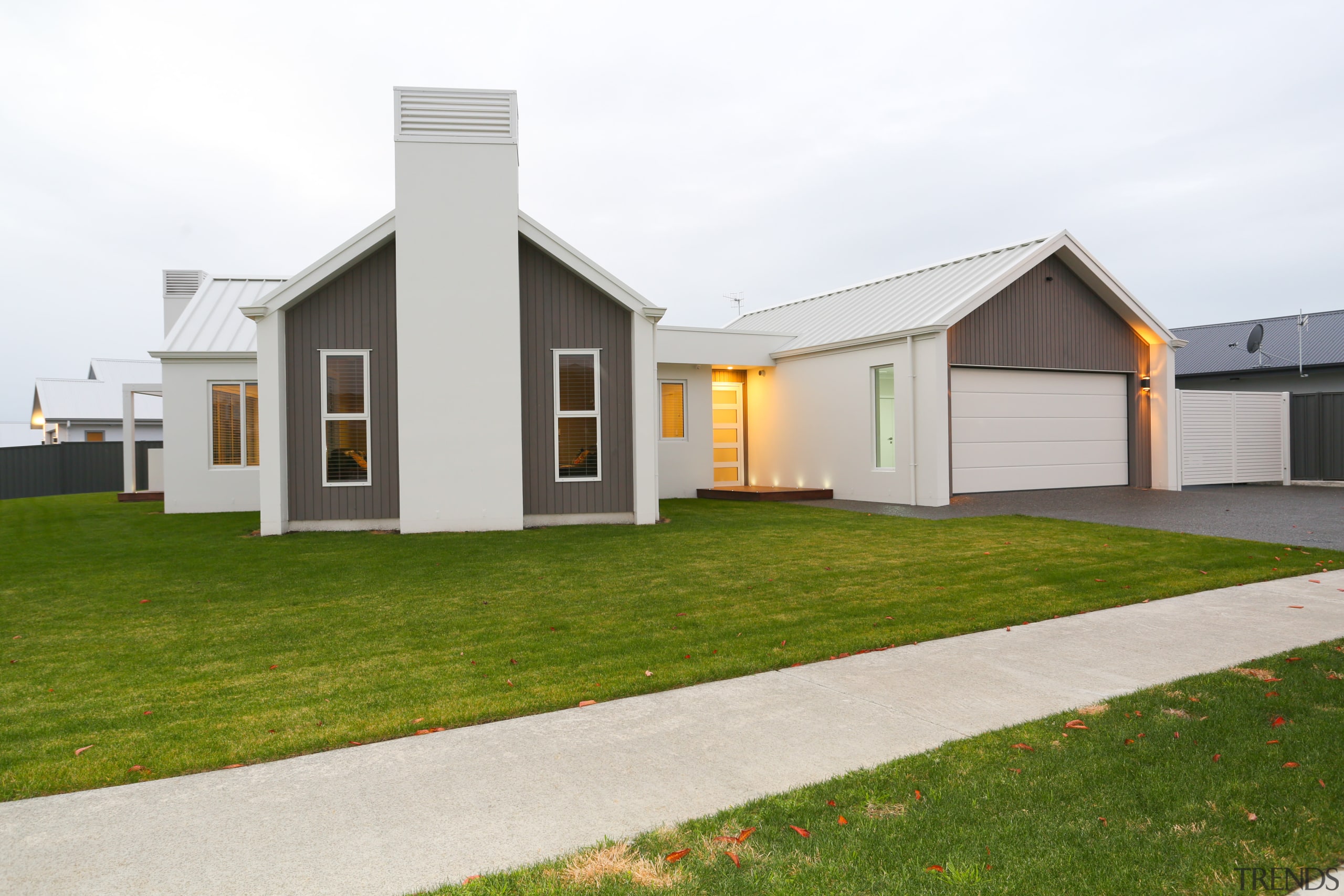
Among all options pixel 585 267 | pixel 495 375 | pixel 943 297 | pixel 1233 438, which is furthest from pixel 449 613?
pixel 1233 438

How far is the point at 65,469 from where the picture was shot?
25.1m

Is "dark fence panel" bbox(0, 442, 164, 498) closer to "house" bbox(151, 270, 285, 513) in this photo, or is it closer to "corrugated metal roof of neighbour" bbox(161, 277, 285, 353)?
"corrugated metal roof of neighbour" bbox(161, 277, 285, 353)

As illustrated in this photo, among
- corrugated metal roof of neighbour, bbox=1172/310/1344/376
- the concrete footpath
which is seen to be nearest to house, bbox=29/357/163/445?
Answer: the concrete footpath

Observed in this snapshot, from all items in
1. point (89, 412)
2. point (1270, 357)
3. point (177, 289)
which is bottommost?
point (89, 412)

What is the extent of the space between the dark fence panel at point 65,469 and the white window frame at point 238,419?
35.4ft

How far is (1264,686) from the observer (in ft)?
13.8

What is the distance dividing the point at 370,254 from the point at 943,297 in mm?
9802

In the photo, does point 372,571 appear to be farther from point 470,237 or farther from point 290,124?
point 290,124

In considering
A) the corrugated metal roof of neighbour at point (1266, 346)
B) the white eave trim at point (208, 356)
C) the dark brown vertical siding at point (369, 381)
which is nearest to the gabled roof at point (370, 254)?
the dark brown vertical siding at point (369, 381)

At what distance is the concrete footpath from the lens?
2.60m

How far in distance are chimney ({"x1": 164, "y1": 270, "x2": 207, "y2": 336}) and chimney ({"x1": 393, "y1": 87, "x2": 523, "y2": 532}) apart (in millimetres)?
9021

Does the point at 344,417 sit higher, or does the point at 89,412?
the point at 89,412

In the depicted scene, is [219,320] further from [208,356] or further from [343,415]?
[343,415]

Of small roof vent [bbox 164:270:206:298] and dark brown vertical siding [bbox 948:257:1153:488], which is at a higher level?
small roof vent [bbox 164:270:206:298]
